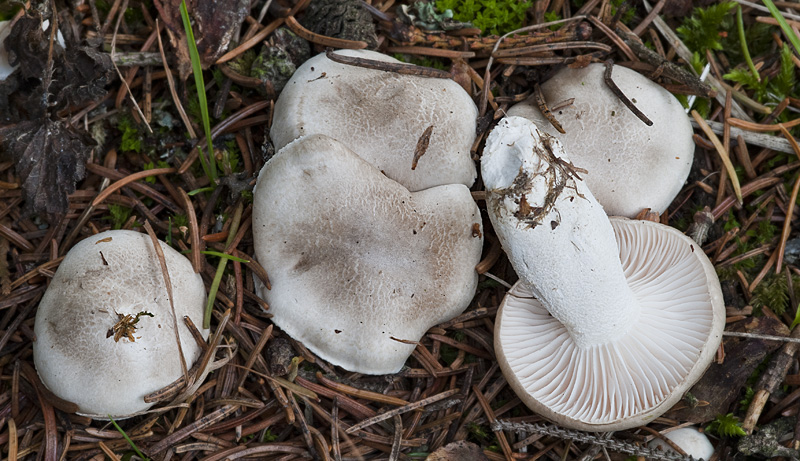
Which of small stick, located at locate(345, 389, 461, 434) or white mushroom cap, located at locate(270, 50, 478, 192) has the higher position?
white mushroom cap, located at locate(270, 50, 478, 192)

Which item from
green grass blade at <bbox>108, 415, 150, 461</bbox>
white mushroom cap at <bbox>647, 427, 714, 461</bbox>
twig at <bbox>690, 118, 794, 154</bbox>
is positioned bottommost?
white mushroom cap at <bbox>647, 427, 714, 461</bbox>

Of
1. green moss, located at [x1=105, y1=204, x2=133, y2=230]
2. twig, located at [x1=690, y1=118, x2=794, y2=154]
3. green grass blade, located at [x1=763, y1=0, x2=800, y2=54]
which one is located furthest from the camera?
twig, located at [x1=690, y1=118, x2=794, y2=154]

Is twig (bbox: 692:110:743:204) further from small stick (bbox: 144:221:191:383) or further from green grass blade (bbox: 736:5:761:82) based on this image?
small stick (bbox: 144:221:191:383)

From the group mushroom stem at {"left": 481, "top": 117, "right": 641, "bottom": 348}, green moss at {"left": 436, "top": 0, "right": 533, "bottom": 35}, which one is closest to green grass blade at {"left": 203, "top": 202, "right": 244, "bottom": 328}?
mushroom stem at {"left": 481, "top": 117, "right": 641, "bottom": 348}

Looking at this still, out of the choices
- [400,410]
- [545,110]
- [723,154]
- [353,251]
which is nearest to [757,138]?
[723,154]

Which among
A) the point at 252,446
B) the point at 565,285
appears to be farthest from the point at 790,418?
the point at 252,446

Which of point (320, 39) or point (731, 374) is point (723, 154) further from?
point (320, 39)

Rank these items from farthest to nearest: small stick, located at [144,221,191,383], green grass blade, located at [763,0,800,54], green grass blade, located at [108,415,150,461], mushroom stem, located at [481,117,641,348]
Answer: green grass blade, located at [763,0,800,54] → small stick, located at [144,221,191,383] → green grass blade, located at [108,415,150,461] → mushroom stem, located at [481,117,641,348]

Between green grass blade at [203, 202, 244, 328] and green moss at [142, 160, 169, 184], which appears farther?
green moss at [142, 160, 169, 184]
